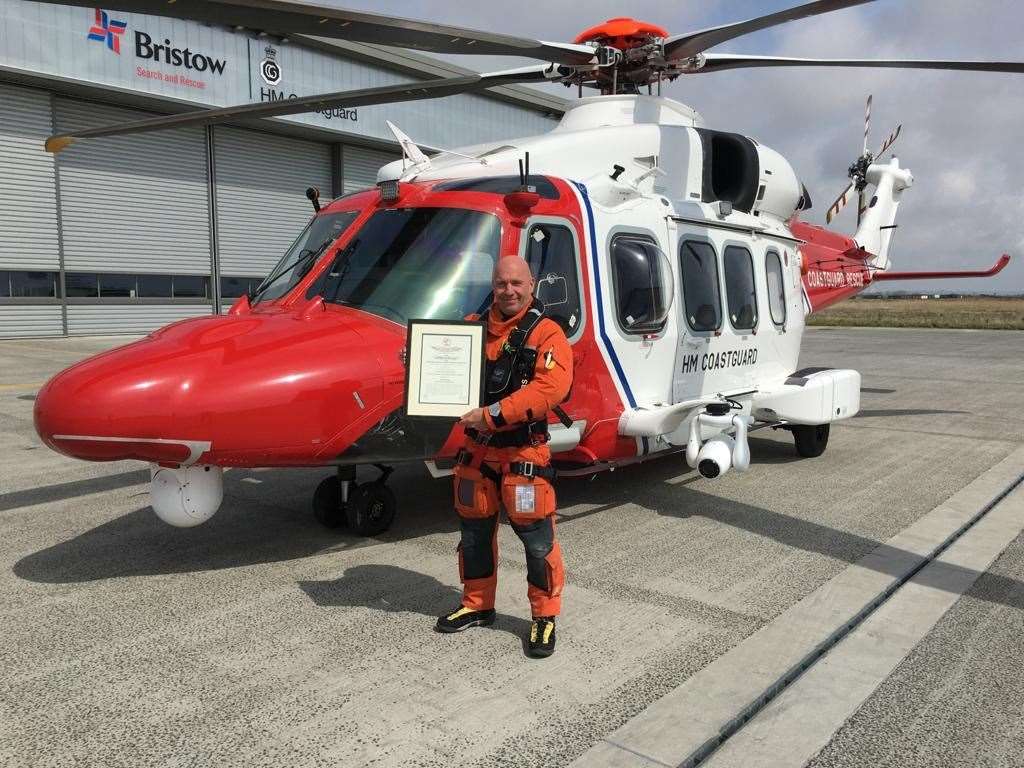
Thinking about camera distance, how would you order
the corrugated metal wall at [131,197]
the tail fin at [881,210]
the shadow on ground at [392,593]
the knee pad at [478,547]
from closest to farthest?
the knee pad at [478,547] < the shadow on ground at [392,593] < the tail fin at [881,210] < the corrugated metal wall at [131,197]

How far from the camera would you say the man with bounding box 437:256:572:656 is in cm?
328

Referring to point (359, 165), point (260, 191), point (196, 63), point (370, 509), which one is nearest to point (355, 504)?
point (370, 509)

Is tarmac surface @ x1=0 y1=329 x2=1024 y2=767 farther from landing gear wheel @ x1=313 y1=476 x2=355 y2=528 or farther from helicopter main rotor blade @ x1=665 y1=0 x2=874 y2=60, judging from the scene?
helicopter main rotor blade @ x1=665 y1=0 x2=874 y2=60

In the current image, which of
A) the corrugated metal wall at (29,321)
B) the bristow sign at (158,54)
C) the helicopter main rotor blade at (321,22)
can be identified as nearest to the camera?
the helicopter main rotor blade at (321,22)

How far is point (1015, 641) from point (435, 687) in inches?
102

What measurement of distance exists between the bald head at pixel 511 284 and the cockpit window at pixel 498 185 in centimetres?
173

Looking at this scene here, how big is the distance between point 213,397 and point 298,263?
5.59 feet

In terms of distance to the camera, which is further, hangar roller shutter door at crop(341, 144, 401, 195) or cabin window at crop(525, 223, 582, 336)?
hangar roller shutter door at crop(341, 144, 401, 195)

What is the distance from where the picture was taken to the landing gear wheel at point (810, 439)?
24.8 feet

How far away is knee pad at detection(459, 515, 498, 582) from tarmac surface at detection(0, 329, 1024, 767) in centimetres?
29

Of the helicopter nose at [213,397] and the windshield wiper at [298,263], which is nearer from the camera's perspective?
the helicopter nose at [213,397]

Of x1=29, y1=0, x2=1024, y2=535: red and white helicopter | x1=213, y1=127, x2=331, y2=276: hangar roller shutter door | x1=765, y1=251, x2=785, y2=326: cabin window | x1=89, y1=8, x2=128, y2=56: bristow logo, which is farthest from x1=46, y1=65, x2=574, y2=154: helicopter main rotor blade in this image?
x1=213, y1=127, x2=331, y2=276: hangar roller shutter door

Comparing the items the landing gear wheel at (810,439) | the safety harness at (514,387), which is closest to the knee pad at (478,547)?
the safety harness at (514,387)

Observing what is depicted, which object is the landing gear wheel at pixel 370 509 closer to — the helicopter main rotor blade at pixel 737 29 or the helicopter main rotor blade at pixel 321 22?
the helicopter main rotor blade at pixel 321 22
